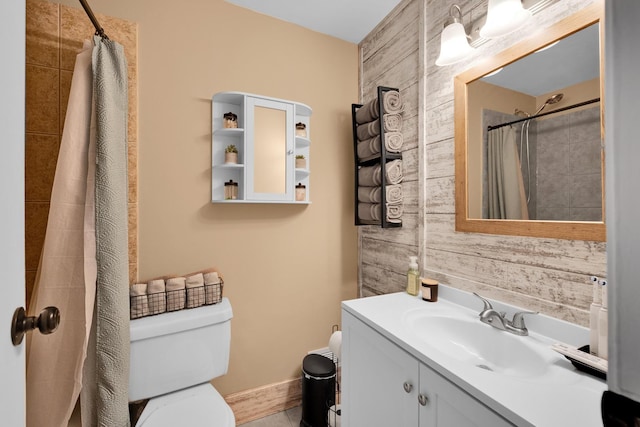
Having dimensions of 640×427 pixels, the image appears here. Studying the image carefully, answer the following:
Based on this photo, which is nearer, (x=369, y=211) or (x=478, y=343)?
(x=478, y=343)

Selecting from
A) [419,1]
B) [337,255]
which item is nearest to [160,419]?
[337,255]

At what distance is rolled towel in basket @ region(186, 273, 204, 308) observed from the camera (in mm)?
1372

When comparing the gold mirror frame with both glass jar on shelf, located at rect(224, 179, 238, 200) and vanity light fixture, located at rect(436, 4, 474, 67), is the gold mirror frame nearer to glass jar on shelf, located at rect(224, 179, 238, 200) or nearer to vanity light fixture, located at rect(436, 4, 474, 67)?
vanity light fixture, located at rect(436, 4, 474, 67)

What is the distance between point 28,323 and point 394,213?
4.66 ft

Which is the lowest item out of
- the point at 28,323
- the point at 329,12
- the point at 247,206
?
the point at 28,323

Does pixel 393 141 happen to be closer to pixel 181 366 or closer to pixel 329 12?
pixel 329 12

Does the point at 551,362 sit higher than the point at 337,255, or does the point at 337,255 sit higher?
the point at 337,255

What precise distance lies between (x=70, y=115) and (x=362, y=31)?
5.51ft

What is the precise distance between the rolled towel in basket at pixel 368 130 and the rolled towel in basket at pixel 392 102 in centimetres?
9

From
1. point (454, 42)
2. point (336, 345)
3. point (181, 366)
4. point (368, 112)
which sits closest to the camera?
point (454, 42)

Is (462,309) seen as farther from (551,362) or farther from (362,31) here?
(362,31)

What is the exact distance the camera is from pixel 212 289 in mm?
1422

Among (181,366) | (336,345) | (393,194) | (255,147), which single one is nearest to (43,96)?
(255,147)

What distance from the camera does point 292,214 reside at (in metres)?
1.77
